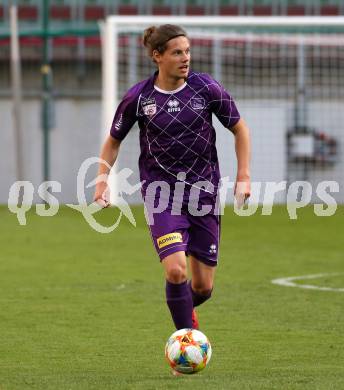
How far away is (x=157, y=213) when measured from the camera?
7023 mm

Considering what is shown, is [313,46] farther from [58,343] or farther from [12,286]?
[58,343]

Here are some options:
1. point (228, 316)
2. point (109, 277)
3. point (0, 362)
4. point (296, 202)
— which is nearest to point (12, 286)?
point (109, 277)

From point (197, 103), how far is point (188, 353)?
155 cm

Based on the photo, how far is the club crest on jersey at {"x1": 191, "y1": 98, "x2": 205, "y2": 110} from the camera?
7.09 m

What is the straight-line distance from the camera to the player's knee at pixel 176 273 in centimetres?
682

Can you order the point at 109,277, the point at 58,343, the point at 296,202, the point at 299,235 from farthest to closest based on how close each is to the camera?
the point at 296,202
the point at 299,235
the point at 109,277
the point at 58,343

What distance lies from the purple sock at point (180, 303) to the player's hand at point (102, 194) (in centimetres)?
61

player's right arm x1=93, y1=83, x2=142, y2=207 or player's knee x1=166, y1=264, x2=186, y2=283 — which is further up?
player's right arm x1=93, y1=83, x2=142, y2=207

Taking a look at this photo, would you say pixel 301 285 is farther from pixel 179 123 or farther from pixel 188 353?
pixel 188 353

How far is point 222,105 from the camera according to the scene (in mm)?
7176

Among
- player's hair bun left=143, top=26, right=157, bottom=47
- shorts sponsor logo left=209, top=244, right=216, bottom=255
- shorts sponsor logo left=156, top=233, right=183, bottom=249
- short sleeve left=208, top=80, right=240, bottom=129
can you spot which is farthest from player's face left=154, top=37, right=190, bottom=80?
shorts sponsor logo left=209, top=244, right=216, bottom=255

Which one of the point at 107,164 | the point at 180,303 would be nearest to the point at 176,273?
the point at 180,303

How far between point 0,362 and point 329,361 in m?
1.89

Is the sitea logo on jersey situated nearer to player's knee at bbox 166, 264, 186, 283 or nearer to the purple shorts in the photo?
the purple shorts
